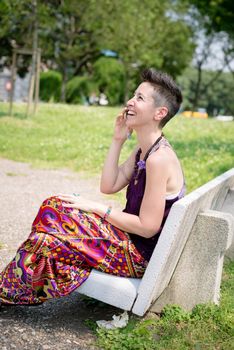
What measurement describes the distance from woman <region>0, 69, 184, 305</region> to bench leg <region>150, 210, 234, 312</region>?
0.95ft

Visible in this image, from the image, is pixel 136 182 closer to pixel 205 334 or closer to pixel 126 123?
pixel 126 123

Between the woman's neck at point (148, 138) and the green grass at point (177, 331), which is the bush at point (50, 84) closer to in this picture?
the woman's neck at point (148, 138)

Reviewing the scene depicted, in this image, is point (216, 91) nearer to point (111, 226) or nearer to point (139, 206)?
point (139, 206)

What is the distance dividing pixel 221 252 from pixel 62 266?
3.45 feet

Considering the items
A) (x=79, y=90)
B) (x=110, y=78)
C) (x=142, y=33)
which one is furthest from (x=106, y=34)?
(x=79, y=90)

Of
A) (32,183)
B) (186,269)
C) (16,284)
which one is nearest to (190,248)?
(186,269)

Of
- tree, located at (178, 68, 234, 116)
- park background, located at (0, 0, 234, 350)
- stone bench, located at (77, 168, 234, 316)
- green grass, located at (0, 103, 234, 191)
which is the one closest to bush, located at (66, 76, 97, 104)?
park background, located at (0, 0, 234, 350)

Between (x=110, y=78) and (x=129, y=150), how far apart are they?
995 inches

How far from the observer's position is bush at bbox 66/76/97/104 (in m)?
37.5

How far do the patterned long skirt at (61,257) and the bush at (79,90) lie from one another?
33955 mm

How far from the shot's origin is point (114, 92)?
3834cm

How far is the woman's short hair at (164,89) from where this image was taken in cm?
379

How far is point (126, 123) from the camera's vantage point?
12.8ft

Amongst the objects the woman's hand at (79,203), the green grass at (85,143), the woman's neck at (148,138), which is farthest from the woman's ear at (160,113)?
the green grass at (85,143)
